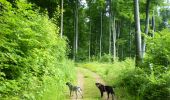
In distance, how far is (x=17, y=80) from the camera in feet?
37.9

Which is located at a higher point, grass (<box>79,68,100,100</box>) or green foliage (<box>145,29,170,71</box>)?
green foliage (<box>145,29,170,71</box>)

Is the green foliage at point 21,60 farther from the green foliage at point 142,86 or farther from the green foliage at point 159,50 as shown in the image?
the green foliage at point 159,50

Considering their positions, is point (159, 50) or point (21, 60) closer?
point (21, 60)

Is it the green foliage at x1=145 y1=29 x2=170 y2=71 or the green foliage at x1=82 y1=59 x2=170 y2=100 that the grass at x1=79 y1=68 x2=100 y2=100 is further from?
the green foliage at x1=145 y1=29 x2=170 y2=71

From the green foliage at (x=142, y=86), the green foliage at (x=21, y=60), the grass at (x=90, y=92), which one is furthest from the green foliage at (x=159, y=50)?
the green foliage at (x=21, y=60)

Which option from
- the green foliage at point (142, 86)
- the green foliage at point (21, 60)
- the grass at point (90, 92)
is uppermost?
the green foliage at point (21, 60)

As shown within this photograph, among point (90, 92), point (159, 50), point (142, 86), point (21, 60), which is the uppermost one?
point (159, 50)

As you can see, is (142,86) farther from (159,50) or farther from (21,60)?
(21,60)

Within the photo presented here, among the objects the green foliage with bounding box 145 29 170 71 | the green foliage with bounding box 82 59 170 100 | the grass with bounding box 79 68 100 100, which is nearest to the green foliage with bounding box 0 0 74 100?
the grass with bounding box 79 68 100 100

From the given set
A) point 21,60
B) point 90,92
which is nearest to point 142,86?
point 90,92

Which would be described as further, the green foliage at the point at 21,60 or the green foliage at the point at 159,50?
the green foliage at the point at 159,50

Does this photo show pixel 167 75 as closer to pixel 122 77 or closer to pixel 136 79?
pixel 136 79

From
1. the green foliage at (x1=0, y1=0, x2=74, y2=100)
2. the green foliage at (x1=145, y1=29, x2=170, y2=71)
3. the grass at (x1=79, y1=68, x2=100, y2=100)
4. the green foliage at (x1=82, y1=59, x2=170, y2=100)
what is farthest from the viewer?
the grass at (x1=79, y1=68, x2=100, y2=100)

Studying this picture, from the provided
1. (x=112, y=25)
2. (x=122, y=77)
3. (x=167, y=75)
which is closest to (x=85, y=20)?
(x=112, y=25)
